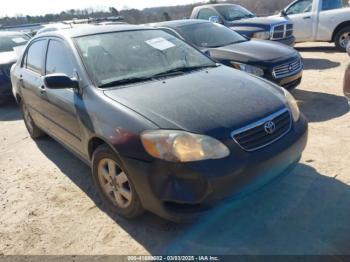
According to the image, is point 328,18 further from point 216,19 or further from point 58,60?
point 58,60

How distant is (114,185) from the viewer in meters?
3.13

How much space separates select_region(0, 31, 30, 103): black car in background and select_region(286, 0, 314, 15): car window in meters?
8.07

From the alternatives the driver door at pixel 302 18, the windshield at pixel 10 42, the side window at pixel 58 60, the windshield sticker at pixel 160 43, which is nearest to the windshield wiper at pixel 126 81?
the side window at pixel 58 60

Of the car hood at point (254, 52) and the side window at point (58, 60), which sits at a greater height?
the side window at point (58, 60)

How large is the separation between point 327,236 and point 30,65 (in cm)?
406

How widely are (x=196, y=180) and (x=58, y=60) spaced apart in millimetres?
2270

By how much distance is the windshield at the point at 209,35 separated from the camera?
22.0 feet

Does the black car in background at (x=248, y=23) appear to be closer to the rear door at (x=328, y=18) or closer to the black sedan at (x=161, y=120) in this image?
the rear door at (x=328, y=18)

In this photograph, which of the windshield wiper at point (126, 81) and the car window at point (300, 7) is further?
the car window at point (300, 7)

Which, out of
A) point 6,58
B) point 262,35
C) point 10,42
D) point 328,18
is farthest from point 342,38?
point 10,42

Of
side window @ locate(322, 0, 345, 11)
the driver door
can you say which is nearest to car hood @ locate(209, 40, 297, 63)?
the driver door

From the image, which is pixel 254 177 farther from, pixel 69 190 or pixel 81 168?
pixel 81 168

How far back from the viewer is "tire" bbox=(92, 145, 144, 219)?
292 centimetres

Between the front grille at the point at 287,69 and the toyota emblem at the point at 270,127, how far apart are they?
299 centimetres
